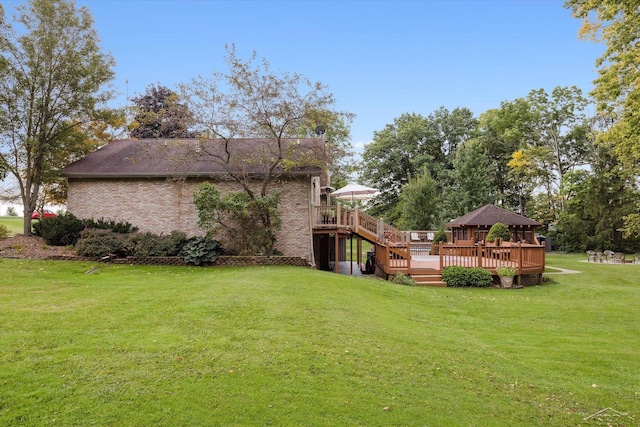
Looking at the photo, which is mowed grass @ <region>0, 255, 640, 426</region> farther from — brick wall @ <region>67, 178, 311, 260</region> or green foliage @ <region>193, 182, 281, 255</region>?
brick wall @ <region>67, 178, 311, 260</region>

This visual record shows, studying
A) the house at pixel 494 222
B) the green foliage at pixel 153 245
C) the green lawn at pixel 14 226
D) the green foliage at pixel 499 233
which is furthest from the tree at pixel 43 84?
the house at pixel 494 222

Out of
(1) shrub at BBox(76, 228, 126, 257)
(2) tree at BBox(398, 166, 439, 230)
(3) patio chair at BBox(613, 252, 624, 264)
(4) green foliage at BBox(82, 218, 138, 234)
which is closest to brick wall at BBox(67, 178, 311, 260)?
(4) green foliage at BBox(82, 218, 138, 234)

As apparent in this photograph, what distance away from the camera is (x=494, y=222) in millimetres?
22172

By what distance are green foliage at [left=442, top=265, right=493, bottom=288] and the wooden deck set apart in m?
0.41

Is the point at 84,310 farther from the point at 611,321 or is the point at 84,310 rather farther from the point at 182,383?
the point at 611,321

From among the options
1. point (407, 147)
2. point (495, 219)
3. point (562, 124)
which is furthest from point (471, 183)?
point (562, 124)

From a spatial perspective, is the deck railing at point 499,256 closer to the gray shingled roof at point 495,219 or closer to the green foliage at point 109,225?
the gray shingled roof at point 495,219

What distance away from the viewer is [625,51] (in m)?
11.2

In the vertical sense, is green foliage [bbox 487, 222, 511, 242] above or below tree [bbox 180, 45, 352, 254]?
below

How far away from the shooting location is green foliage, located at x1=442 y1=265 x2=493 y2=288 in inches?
601

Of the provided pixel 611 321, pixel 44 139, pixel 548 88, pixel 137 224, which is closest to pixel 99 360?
pixel 611 321

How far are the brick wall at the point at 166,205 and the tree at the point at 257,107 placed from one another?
114 cm

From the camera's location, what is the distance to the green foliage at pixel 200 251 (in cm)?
1527

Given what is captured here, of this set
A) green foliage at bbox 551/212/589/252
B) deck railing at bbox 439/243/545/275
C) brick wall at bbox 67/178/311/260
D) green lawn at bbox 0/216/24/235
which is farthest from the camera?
green foliage at bbox 551/212/589/252
